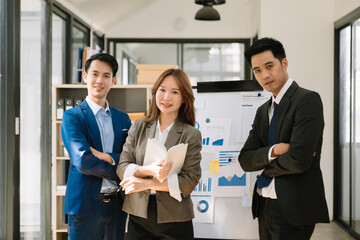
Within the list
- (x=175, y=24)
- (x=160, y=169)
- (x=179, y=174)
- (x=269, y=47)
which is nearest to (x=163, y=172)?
(x=160, y=169)

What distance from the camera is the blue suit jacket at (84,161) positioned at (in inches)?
81.1

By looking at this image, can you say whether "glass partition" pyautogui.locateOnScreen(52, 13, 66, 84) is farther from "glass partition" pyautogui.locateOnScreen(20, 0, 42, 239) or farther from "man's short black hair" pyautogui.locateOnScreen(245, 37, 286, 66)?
"man's short black hair" pyautogui.locateOnScreen(245, 37, 286, 66)

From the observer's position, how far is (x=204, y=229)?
3992 millimetres

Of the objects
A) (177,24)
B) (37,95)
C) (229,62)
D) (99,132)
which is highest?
(177,24)

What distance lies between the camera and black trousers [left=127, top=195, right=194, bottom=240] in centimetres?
185

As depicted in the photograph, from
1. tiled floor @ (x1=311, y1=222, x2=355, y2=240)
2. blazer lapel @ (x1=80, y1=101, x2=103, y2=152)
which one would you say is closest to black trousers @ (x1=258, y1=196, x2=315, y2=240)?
blazer lapel @ (x1=80, y1=101, x2=103, y2=152)

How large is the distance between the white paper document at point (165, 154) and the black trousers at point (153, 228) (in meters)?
0.18

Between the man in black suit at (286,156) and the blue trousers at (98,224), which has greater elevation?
the man in black suit at (286,156)

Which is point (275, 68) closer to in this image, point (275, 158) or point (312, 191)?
point (275, 158)

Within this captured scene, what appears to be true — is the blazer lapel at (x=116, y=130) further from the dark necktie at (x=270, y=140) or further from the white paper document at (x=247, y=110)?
the white paper document at (x=247, y=110)

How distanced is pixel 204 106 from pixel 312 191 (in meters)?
2.19

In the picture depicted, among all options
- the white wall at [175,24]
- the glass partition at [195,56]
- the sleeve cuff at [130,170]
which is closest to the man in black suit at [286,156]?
the sleeve cuff at [130,170]

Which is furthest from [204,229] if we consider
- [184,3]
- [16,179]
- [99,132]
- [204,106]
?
[184,3]

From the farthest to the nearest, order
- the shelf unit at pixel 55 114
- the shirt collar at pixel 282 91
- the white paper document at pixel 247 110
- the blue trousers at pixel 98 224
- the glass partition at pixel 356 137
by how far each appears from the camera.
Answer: the glass partition at pixel 356 137 < the shelf unit at pixel 55 114 < the white paper document at pixel 247 110 < the blue trousers at pixel 98 224 < the shirt collar at pixel 282 91
